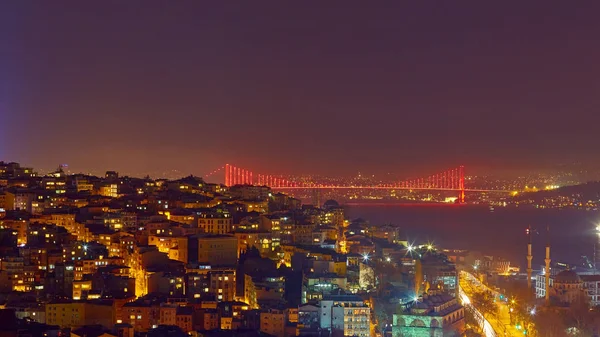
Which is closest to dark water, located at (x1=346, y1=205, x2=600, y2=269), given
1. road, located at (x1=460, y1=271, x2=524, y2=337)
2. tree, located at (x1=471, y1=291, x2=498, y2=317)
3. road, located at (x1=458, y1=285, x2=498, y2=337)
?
road, located at (x1=460, y1=271, x2=524, y2=337)

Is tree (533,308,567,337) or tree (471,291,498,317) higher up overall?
tree (471,291,498,317)

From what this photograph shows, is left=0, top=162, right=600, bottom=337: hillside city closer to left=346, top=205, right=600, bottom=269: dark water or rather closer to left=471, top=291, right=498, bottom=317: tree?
left=471, top=291, right=498, bottom=317: tree

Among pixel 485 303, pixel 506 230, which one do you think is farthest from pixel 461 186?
pixel 485 303

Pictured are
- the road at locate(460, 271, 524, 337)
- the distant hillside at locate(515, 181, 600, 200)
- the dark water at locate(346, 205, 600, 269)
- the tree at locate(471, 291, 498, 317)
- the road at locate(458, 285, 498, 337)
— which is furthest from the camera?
the distant hillside at locate(515, 181, 600, 200)

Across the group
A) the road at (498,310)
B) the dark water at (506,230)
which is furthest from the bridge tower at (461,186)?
the road at (498,310)

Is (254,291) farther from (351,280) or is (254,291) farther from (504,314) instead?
(504,314)

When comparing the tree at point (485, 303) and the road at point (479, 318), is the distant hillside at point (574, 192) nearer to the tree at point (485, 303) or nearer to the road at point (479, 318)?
the tree at point (485, 303)

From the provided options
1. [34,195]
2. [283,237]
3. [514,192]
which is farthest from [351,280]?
[514,192]
